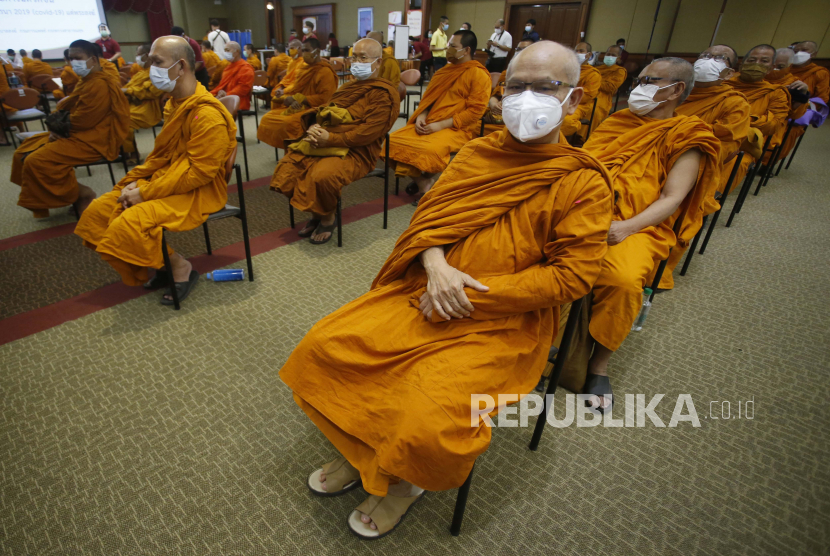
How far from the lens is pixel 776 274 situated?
302 centimetres

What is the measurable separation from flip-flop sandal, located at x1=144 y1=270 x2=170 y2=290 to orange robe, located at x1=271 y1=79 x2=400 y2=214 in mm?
961

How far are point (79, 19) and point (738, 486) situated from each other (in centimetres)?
1614

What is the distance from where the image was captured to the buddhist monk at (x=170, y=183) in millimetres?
2164

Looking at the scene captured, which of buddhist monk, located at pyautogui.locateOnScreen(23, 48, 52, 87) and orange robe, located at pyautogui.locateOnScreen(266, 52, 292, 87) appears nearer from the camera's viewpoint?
buddhist monk, located at pyautogui.locateOnScreen(23, 48, 52, 87)

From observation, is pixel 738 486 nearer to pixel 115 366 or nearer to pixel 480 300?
pixel 480 300

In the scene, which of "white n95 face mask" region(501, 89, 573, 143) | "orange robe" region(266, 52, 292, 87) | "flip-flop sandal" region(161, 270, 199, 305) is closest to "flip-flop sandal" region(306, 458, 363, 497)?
"white n95 face mask" region(501, 89, 573, 143)

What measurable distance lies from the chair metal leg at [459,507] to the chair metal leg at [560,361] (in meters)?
0.42

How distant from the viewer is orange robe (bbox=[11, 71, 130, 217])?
3.22 meters

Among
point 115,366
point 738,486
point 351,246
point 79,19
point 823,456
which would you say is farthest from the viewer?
point 79,19

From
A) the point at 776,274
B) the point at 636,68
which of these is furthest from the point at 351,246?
the point at 636,68

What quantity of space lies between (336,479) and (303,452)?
24 cm

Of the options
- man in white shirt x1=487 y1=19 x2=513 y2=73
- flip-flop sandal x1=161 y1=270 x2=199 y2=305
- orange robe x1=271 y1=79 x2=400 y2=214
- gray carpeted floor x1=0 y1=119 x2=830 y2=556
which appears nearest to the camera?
gray carpeted floor x1=0 y1=119 x2=830 y2=556

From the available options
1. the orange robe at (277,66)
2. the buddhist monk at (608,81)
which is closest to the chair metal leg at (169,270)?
the buddhist monk at (608,81)

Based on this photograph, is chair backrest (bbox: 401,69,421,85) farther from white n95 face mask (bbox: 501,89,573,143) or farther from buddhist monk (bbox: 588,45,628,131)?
white n95 face mask (bbox: 501,89,573,143)
